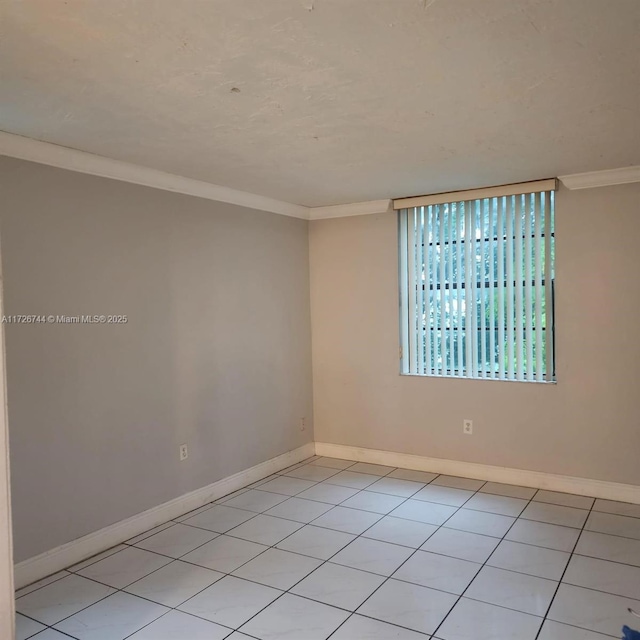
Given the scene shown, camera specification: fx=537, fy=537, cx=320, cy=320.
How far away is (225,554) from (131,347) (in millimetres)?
1312

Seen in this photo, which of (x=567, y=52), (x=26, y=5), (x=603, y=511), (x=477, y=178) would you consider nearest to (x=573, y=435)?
(x=603, y=511)

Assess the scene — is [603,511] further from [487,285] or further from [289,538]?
[289,538]

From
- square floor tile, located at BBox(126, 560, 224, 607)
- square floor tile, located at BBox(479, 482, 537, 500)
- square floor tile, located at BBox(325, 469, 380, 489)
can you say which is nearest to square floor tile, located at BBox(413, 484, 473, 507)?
square floor tile, located at BBox(479, 482, 537, 500)

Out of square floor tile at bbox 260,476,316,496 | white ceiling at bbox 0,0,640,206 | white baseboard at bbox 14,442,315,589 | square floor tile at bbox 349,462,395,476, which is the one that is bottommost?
square floor tile at bbox 349,462,395,476

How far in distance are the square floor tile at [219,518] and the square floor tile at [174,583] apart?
490mm

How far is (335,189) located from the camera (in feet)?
13.1

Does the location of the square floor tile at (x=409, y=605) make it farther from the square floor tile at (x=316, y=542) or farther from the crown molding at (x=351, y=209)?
the crown molding at (x=351, y=209)

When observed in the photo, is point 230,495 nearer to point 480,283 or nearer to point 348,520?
point 348,520

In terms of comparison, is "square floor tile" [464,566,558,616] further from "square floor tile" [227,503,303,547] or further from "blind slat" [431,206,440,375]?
"blind slat" [431,206,440,375]

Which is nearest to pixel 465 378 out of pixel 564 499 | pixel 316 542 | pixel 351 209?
pixel 564 499

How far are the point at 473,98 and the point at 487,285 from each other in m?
2.05

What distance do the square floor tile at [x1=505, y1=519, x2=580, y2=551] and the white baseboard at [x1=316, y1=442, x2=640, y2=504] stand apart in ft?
2.21

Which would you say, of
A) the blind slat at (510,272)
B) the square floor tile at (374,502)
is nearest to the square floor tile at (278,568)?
the square floor tile at (374,502)

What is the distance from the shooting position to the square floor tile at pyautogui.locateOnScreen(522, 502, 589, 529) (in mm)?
3307
